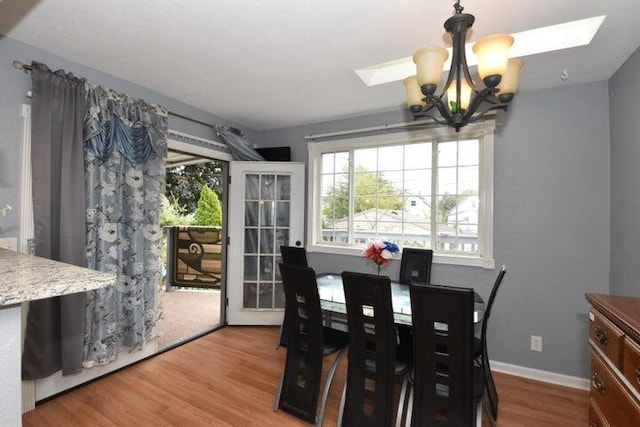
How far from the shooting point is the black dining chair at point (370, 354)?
1.71 m

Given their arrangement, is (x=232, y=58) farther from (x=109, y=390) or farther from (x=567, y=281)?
(x=567, y=281)

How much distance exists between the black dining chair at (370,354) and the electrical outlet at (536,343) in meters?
1.42

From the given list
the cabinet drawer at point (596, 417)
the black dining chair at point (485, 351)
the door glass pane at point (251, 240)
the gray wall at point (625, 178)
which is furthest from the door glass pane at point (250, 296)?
the gray wall at point (625, 178)

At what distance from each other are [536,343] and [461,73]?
2304mm

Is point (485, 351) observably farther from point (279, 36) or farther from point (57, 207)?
point (57, 207)

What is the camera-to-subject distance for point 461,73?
1.61m

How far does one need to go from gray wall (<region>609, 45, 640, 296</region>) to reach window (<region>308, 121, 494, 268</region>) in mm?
802

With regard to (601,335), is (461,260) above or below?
above

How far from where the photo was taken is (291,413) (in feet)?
6.63

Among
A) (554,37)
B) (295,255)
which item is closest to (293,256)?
(295,255)

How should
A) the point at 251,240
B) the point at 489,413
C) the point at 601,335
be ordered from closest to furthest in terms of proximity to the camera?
the point at 601,335 → the point at 489,413 → the point at 251,240

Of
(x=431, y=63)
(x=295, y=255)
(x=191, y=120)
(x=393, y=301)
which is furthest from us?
(x=191, y=120)

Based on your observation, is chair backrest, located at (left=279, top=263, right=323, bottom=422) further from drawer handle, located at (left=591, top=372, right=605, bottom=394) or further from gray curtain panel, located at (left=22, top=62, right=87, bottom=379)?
gray curtain panel, located at (left=22, top=62, right=87, bottom=379)

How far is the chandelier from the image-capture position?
1.40m
